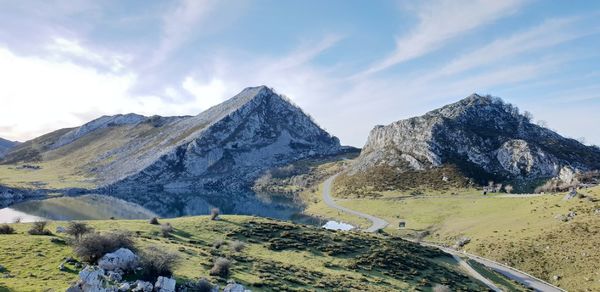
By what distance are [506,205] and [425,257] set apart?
55.2 metres

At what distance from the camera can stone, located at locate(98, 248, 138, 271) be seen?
34.4 metres

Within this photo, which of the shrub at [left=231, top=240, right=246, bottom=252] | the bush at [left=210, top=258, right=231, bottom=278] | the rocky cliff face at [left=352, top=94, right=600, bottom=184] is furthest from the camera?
the rocky cliff face at [left=352, top=94, right=600, bottom=184]

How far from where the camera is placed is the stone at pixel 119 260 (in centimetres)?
3441

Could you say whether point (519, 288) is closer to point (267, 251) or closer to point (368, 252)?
point (368, 252)

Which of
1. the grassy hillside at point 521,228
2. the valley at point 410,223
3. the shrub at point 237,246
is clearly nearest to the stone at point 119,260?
the valley at point 410,223

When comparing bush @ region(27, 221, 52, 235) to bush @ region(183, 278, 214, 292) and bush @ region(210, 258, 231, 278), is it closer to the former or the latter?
bush @ region(210, 258, 231, 278)

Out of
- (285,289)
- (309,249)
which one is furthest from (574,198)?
(285,289)

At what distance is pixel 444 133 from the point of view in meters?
199

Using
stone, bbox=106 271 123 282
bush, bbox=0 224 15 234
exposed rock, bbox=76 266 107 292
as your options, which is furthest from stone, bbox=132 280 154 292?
bush, bbox=0 224 15 234

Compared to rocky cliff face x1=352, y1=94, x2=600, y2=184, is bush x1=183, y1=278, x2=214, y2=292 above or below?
below

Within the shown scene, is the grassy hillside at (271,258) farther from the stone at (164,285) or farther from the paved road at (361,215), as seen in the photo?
the paved road at (361,215)

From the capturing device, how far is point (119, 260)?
115 feet

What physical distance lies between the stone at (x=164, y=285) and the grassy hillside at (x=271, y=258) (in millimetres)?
3182

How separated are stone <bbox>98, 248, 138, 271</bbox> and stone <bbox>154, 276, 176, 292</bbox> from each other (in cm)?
471
